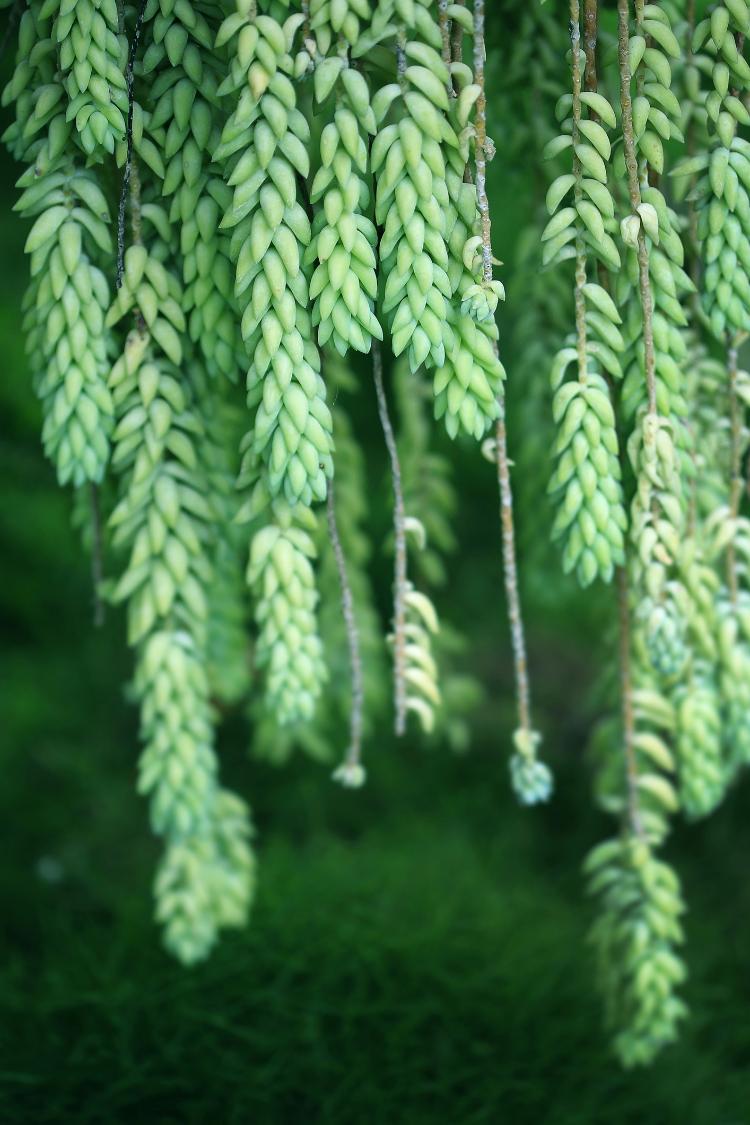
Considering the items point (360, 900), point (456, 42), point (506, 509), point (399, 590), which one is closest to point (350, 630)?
point (399, 590)

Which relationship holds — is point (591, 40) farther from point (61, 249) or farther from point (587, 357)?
point (61, 249)

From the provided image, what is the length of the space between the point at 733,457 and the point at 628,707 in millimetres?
288

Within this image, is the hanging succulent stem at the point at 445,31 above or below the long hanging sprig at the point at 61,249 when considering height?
above

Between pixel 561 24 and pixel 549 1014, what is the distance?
4.41ft

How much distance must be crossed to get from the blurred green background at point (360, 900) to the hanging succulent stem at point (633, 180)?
23cm

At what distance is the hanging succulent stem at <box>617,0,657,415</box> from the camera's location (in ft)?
2.76

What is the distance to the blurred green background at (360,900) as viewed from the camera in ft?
4.54

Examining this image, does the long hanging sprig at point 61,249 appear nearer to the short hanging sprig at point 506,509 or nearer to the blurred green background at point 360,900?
the short hanging sprig at point 506,509

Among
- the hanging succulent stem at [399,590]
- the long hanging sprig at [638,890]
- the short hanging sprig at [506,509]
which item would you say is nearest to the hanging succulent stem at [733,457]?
the long hanging sprig at [638,890]

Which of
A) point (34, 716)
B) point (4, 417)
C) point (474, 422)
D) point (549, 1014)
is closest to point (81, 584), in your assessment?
point (34, 716)

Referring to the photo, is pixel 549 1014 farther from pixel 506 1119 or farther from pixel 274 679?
pixel 274 679

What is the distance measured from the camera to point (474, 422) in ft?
2.89

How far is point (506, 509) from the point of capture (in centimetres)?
98

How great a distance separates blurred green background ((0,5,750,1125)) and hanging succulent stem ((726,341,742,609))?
0.16m
